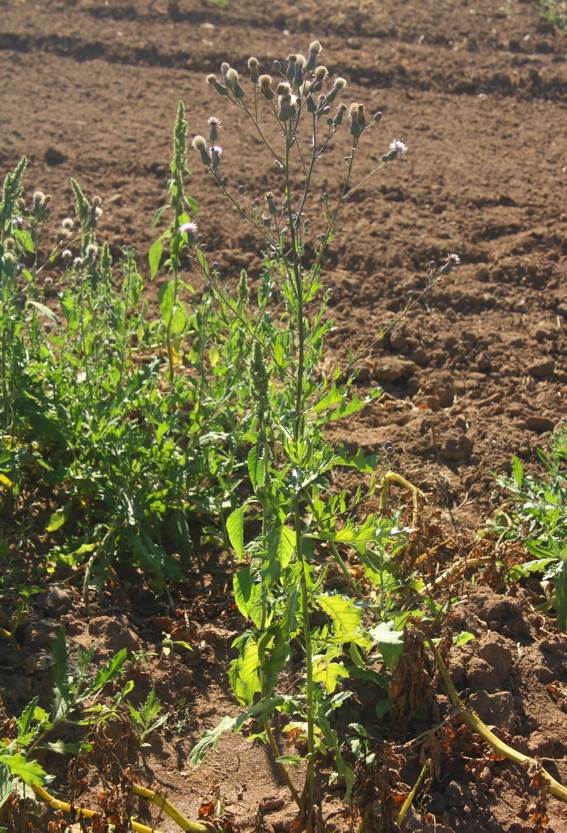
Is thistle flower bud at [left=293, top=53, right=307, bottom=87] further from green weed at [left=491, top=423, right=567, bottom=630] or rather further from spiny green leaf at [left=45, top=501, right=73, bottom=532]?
spiny green leaf at [left=45, top=501, right=73, bottom=532]

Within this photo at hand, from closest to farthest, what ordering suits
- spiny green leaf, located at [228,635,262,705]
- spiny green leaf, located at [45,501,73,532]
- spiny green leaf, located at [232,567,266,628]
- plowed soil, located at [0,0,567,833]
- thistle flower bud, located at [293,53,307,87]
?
spiny green leaf, located at [232,567,266,628] → spiny green leaf, located at [228,635,262,705] → thistle flower bud, located at [293,53,307,87] → plowed soil, located at [0,0,567,833] → spiny green leaf, located at [45,501,73,532]

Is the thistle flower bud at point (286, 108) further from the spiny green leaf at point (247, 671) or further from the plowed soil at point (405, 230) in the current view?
the spiny green leaf at point (247, 671)

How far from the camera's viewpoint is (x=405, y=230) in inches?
245

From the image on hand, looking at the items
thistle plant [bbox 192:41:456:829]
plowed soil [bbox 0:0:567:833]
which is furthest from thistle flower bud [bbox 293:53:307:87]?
plowed soil [bbox 0:0:567:833]

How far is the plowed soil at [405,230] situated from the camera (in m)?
3.24

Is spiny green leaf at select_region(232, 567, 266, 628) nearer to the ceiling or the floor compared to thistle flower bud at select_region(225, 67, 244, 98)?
nearer to the floor

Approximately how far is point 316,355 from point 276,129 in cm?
490

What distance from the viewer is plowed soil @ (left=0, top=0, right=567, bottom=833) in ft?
10.6

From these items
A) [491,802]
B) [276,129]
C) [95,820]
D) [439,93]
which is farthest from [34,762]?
[439,93]

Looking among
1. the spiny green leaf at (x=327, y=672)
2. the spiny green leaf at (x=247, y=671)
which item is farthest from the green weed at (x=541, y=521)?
the spiny green leaf at (x=247, y=671)

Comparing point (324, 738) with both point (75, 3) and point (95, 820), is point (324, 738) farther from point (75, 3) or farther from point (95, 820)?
point (75, 3)

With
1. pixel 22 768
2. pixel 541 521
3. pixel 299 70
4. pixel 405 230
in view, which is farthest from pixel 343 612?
pixel 405 230

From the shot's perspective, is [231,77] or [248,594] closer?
[248,594]

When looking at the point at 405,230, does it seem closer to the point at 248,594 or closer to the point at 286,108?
the point at 286,108
